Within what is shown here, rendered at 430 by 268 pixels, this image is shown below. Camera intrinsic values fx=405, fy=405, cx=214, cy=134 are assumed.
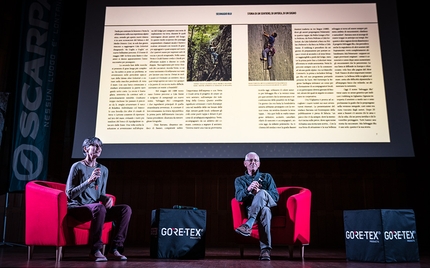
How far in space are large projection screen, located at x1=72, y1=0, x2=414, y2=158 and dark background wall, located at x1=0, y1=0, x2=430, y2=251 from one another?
88cm

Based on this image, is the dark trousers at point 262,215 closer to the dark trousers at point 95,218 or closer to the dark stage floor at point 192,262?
the dark stage floor at point 192,262

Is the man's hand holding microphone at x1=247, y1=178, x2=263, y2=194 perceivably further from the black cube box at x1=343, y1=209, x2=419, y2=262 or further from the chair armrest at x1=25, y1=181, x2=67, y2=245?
the chair armrest at x1=25, y1=181, x2=67, y2=245

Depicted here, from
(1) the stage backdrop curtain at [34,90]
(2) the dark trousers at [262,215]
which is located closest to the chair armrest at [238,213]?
(2) the dark trousers at [262,215]

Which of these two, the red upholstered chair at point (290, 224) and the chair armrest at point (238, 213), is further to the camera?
the chair armrest at point (238, 213)

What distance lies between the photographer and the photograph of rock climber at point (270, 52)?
183 inches

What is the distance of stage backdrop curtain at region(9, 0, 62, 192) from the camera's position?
4.82 metres

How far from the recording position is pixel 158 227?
3.35 metres

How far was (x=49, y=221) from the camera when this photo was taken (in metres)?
3.07

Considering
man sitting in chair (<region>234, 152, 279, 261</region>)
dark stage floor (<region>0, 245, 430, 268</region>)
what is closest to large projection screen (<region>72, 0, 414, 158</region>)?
man sitting in chair (<region>234, 152, 279, 261</region>)

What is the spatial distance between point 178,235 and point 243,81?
6.66 ft

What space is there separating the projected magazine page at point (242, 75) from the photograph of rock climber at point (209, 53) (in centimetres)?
1

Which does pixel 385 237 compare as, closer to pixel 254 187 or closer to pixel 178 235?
pixel 254 187

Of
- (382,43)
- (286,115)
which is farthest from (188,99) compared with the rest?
(382,43)

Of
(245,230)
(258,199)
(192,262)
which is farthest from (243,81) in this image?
(192,262)
